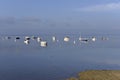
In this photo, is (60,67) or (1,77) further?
(60,67)

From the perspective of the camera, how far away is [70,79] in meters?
45.8

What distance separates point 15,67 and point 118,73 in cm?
2401

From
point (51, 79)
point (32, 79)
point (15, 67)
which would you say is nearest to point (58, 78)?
point (51, 79)

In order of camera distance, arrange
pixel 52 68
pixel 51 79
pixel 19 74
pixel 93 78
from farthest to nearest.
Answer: pixel 52 68 < pixel 19 74 < pixel 51 79 < pixel 93 78

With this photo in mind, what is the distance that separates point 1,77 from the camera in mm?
49812

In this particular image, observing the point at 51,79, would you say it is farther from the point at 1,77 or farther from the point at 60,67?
the point at 60,67

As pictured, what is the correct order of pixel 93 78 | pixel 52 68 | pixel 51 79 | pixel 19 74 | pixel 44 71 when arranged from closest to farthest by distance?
1. pixel 93 78
2. pixel 51 79
3. pixel 19 74
4. pixel 44 71
5. pixel 52 68

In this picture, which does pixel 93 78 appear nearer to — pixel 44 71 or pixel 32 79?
pixel 32 79

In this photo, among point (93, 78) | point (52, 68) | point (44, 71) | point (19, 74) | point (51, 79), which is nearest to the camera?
point (93, 78)

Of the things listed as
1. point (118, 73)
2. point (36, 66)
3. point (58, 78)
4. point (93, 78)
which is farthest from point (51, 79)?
point (36, 66)

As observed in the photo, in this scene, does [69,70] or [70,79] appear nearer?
[70,79]

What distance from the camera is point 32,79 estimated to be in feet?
159

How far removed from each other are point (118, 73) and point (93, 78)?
5.51 m

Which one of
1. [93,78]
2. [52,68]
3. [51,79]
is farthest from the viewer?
[52,68]
